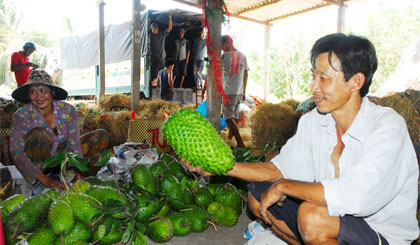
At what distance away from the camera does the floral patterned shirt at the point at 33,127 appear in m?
2.77

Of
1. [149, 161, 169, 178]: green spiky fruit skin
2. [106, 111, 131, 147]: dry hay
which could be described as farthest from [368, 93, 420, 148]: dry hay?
[106, 111, 131, 147]: dry hay

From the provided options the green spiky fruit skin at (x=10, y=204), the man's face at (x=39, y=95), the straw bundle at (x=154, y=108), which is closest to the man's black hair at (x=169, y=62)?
the straw bundle at (x=154, y=108)

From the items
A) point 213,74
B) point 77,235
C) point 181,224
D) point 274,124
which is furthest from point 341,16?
point 77,235

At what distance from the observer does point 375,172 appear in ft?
4.39

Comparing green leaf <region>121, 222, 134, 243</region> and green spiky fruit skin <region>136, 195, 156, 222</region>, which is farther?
green spiky fruit skin <region>136, 195, 156, 222</region>

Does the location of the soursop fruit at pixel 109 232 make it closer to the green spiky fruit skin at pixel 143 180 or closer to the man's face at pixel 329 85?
the green spiky fruit skin at pixel 143 180

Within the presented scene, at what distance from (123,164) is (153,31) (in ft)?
19.4

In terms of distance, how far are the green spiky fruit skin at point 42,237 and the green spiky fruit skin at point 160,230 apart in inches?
24.8

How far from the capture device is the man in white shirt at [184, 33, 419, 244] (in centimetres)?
136

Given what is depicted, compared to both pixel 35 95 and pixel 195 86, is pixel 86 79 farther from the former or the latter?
pixel 35 95

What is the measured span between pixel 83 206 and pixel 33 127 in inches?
57.8

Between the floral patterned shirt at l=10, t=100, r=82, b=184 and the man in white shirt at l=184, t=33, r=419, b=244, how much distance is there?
74.5 inches

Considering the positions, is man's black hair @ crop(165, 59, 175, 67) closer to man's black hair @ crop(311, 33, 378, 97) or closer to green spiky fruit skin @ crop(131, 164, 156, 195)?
green spiky fruit skin @ crop(131, 164, 156, 195)

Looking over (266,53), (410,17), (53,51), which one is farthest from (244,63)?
(410,17)
